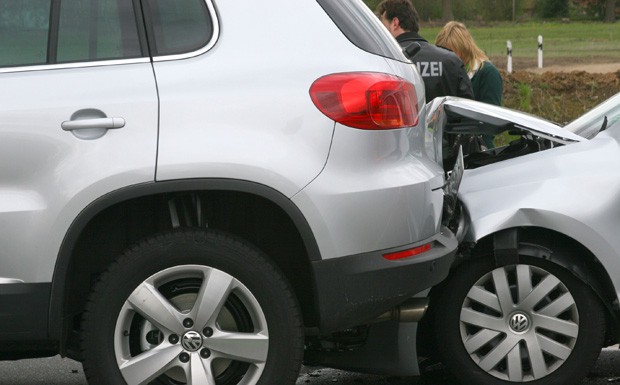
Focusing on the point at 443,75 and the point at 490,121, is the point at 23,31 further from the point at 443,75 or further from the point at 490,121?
the point at 443,75

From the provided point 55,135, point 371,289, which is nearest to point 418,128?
point 371,289

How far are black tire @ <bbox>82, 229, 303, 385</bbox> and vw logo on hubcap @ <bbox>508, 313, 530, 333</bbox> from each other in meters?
1.09

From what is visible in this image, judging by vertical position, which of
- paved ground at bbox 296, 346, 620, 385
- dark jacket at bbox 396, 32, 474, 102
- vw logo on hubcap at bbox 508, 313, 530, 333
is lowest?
paved ground at bbox 296, 346, 620, 385

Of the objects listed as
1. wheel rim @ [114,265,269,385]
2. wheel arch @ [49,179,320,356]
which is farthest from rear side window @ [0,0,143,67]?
wheel rim @ [114,265,269,385]

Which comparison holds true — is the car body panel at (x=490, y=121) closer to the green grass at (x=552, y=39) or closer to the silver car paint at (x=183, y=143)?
the silver car paint at (x=183, y=143)

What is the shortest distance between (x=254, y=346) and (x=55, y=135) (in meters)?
0.98

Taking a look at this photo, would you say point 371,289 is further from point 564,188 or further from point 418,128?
point 564,188

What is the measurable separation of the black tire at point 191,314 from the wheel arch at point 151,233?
0.42 feet

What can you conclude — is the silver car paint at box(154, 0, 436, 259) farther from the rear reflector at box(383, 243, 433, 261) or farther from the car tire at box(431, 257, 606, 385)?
the car tire at box(431, 257, 606, 385)

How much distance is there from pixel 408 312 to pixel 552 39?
44.2m

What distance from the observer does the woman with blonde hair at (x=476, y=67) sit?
9164mm

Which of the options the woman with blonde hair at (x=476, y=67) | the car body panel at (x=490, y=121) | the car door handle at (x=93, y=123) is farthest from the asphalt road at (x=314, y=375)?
the woman with blonde hair at (x=476, y=67)

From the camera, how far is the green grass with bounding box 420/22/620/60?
38812 millimetres

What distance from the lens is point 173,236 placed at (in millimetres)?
4512
